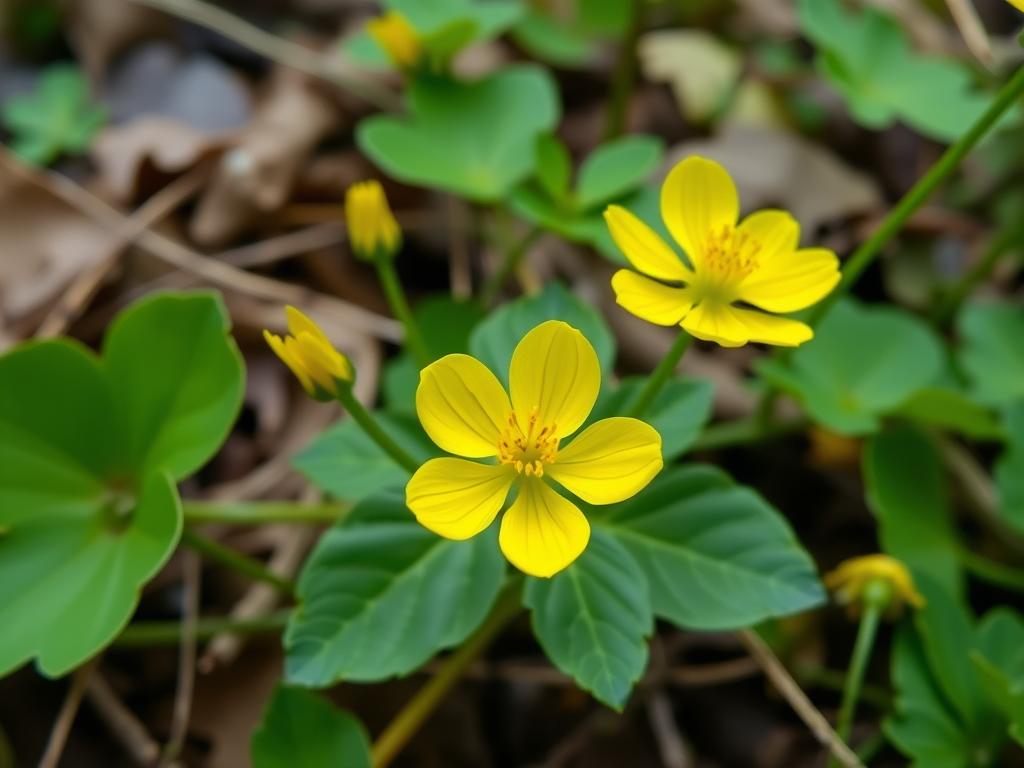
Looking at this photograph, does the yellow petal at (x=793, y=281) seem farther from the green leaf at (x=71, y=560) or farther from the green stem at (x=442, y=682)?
the green leaf at (x=71, y=560)

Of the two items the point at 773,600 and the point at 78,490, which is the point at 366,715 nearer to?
the point at 78,490

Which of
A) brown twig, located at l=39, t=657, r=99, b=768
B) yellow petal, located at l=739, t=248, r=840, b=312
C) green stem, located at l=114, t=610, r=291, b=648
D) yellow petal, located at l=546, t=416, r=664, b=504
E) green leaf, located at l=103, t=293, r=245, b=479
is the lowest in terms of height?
brown twig, located at l=39, t=657, r=99, b=768

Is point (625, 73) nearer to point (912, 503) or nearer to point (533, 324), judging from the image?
point (533, 324)

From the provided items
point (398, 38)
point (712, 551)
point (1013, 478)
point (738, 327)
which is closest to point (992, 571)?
point (1013, 478)

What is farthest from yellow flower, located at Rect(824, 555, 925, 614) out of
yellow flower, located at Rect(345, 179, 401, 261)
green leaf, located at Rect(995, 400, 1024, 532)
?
yellow flower, located at Rect(345, 179, 401, 261)

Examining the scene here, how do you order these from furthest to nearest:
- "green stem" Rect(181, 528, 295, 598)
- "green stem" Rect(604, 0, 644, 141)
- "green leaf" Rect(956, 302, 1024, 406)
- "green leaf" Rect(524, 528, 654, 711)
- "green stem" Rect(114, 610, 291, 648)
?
"green stem" Rect(604, 0, 644, 141) → "green leaf" Rect(956, 302, 1024, 406) → "green stem" Rect(114, 610, 291, 648) → "green stem" Rect(181, 528, 295, 598) → "green leaf" Rect(524, 528, 654, 711)

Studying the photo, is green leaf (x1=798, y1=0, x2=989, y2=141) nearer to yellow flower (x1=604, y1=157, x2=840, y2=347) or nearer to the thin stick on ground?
yellow flower (x1=604, y1=157, x2=840, y2=347)

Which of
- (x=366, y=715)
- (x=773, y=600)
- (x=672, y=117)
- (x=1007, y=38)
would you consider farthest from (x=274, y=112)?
(x=1007, y=38)
